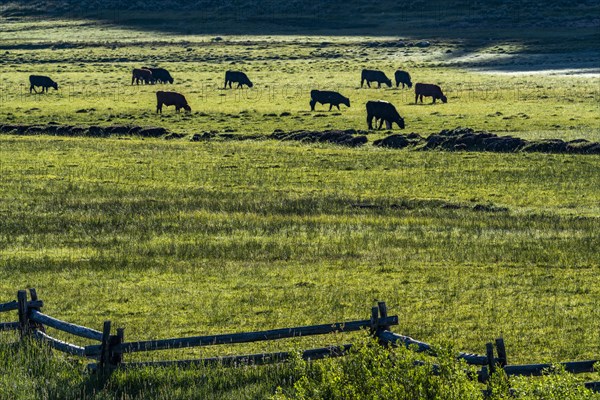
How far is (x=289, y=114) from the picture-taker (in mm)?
60156

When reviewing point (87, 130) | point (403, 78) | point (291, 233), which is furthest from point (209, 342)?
point (403, 78)

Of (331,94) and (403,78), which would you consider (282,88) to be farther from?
(331,94)

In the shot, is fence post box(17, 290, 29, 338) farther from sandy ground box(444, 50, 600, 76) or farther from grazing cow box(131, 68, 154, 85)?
sandy ground box(444, 50, 600, 76)

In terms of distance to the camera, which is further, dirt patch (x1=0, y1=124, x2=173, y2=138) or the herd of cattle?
the herd of cattle

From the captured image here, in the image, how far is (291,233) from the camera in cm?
2755

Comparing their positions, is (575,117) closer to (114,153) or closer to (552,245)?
(114,153)

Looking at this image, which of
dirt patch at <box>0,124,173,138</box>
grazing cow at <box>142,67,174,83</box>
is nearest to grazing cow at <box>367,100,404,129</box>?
dirt patch at <box>0,124,173,138</box>

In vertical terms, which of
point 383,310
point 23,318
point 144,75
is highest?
point 383,310

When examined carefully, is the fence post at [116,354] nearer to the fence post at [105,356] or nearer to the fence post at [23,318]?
the fence post at [105,356]

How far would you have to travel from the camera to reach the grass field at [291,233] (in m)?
18.4

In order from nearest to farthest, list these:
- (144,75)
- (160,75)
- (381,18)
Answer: (144,75) → (160,75) → (381,18)

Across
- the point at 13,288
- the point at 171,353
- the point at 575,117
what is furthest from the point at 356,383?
the point at 575,117

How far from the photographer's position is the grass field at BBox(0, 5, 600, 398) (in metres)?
18.4

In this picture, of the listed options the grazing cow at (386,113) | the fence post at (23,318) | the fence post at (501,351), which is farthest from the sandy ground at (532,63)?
the fence post at (501,351)
